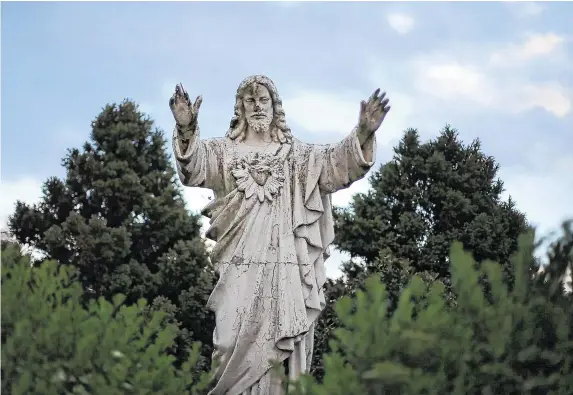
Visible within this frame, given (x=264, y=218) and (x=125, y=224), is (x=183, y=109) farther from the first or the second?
(x=125, y=224)

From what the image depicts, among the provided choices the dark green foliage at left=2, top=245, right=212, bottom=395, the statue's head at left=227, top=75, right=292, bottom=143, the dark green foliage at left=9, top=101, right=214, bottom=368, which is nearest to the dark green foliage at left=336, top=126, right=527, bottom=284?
the dark green foliage at left=9, top=101, right=214, bottom=368

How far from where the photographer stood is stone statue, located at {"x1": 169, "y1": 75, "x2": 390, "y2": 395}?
→ 9.83m

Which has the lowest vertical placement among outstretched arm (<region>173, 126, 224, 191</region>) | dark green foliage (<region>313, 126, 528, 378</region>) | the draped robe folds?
the draped robe folds

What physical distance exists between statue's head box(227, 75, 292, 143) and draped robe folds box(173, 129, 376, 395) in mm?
135

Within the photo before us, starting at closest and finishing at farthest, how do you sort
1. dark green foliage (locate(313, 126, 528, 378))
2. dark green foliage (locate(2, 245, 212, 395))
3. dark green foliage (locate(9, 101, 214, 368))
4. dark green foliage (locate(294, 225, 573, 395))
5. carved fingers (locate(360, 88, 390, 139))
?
dark green foliage (locate(294, 225, 573, 395)), dark green foliage (locate(2, 245, 212, 395)), carved fingers (locate(360, 88, 390, 139)), dark green foliage (locate(313, 126, 528, 378)), dark green foliage (locate(9, 101, 214, 368))

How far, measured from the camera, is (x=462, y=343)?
6461 mm

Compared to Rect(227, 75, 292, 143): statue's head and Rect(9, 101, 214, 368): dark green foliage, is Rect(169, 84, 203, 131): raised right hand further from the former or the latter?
Rect(9, 101, 214, 368): dark green foliage

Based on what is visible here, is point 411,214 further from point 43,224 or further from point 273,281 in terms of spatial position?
point 273,281

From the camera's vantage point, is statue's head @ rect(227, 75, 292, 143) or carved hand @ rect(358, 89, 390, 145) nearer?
carved hand @ rect(358, 89, 390, 145)

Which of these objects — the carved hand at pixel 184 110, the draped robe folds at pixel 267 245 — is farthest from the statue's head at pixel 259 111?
the carved hand at pixel 184 110

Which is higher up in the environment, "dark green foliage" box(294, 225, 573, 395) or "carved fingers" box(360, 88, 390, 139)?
"carved fingers" box(360, 88, 390, 139)

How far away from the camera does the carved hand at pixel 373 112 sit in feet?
32.0

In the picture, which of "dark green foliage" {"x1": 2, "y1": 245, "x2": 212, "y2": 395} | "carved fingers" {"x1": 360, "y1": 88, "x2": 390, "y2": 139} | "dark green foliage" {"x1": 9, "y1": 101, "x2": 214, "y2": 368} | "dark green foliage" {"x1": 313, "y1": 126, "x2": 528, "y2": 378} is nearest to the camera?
"dark green foliage" {"x1": 2, "y1": 245, "x2": 212, "y2": 395}

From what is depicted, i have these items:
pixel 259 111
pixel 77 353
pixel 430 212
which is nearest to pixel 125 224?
pixel 430 212
